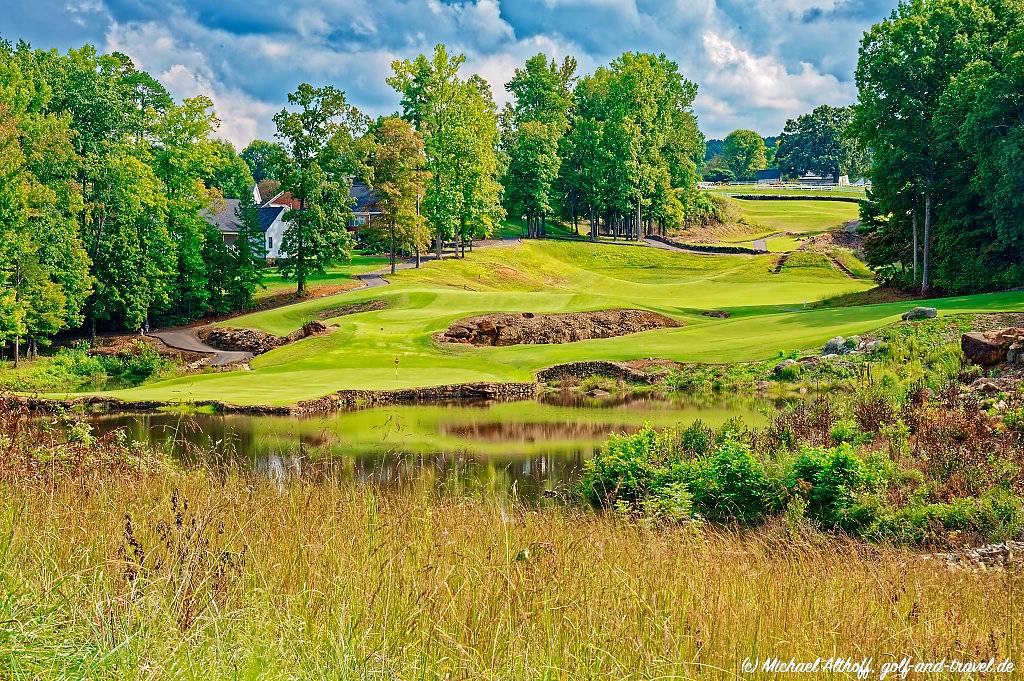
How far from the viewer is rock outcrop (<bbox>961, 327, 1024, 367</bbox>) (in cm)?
2212

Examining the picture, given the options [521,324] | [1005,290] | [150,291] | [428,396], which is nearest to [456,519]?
[428,396]

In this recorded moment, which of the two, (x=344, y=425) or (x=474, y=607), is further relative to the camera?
(x=344, y=425)

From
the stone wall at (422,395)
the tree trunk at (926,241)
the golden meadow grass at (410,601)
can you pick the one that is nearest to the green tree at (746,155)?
the tree trunk at (926,241)

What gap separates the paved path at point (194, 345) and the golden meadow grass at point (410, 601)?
35971 mm

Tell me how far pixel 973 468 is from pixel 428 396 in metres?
20.7

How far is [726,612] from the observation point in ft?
17.4

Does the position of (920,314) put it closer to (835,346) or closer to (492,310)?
(835,346)

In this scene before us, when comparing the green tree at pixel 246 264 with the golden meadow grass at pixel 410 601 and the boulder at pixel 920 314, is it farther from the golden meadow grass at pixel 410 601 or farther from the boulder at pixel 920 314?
the golden meadow grass at pixel 410 601

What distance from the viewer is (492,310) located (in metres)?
45.4

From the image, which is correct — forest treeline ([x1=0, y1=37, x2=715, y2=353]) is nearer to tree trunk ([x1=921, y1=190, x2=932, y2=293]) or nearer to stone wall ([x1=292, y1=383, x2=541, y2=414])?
stone wall ([x1=292, y1=383, x2=541, y2=414])

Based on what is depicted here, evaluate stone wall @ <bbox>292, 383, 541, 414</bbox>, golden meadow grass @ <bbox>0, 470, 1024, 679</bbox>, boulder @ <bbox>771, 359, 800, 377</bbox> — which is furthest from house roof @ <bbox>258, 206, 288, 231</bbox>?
golden meadow grass @ <bbox>0, 470, 1024, 679</bbox>

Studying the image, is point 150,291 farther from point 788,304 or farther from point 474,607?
point 474,607

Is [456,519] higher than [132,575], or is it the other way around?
[132,575]

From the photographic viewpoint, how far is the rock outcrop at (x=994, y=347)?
72.6 ft
